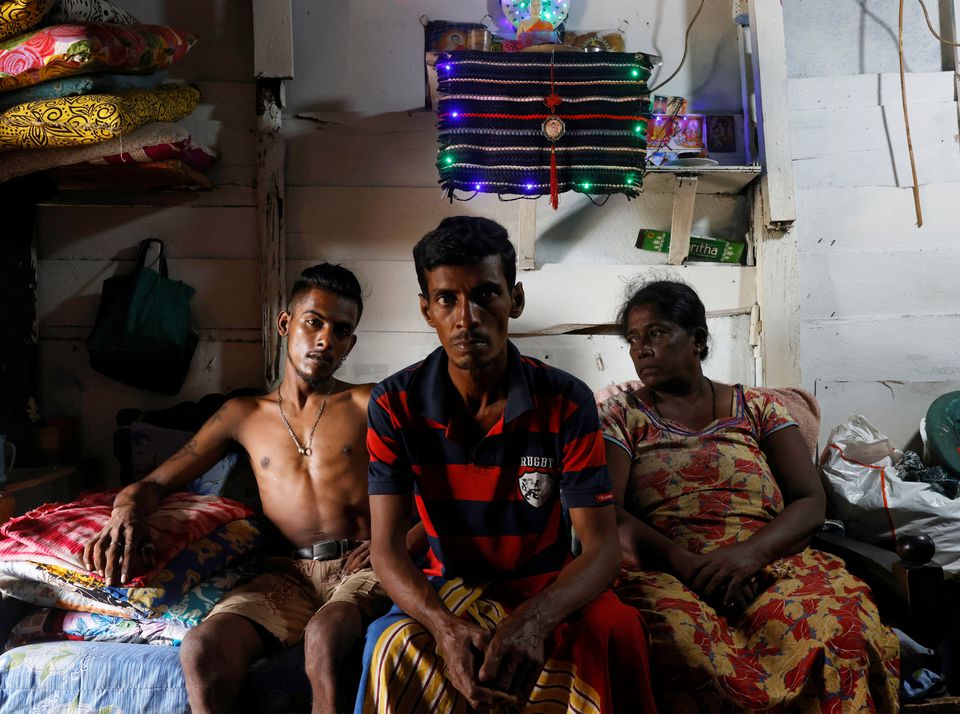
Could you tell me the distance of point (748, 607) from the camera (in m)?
2.12

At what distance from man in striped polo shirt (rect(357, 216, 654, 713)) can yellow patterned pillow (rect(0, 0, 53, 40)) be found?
5.49ft

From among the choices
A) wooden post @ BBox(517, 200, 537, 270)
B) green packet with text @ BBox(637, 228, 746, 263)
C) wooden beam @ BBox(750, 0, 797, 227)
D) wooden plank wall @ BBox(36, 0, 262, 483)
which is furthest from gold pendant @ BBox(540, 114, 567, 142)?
wooden plank wall @ BBox(36, 0, 262, 483)

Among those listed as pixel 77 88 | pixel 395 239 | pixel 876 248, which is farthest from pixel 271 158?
pixel 876 248

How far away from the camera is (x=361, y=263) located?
10.8 feet

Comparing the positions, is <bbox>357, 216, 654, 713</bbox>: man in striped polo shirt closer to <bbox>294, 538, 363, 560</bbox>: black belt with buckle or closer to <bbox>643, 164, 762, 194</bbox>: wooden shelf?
<bbox>294, 538, 363, 560</bbox>: black belt with buckle

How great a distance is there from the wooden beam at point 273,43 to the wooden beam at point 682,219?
1.77 m

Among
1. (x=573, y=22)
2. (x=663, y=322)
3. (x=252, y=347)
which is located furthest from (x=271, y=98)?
(x=663, y=322)

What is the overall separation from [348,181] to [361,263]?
14.8 inches

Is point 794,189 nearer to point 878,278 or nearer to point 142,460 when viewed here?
point 878,278

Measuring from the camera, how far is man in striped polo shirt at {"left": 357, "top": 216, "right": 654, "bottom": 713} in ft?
5.45

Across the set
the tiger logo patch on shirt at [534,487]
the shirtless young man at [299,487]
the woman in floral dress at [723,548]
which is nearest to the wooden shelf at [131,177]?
the shirtless young man at [299,487]

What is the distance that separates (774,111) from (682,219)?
61cm

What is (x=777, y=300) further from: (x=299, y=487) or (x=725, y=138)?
(x=299, y=487)

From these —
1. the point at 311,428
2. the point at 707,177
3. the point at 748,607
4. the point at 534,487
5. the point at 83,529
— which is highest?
the point at 707,177
